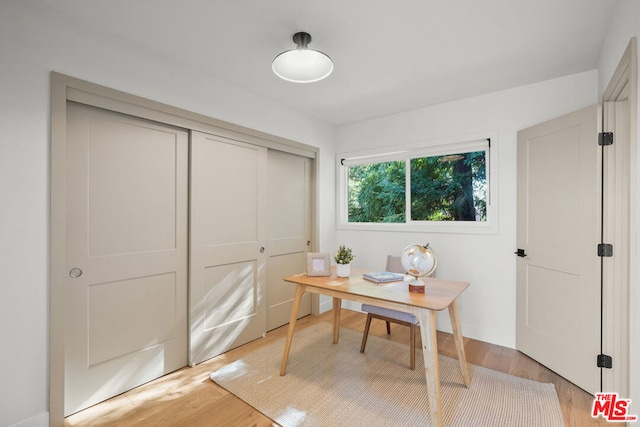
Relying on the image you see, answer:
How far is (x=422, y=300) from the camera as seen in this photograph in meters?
1.83

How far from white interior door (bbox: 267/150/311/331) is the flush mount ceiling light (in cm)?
146

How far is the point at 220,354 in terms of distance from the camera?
109 inches

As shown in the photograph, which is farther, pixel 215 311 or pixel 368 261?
pixel 368 261

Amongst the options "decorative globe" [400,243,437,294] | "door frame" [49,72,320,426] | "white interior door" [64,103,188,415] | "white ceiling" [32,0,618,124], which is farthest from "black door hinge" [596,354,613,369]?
"door frame" [49,72,320,426]

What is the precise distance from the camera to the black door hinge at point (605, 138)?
2062 millimetres

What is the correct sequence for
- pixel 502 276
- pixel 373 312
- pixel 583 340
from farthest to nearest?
pixel 502 276 → pixel 373 312 → pixel 583 340

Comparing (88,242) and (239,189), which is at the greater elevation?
(239,189)

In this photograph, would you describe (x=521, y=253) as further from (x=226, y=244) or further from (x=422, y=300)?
(x=226, y=244)

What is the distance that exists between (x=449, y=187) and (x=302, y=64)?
7.26ft

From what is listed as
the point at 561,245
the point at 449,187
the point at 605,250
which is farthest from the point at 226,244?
the point at 605,250

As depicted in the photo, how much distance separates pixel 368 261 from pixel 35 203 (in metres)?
3.16

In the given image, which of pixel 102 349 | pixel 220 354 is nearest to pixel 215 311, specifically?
pixel 220 354

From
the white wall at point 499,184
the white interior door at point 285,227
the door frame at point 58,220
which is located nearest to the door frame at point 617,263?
the white wall at point 499,184

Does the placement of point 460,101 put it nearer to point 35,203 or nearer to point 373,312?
point 373,312
